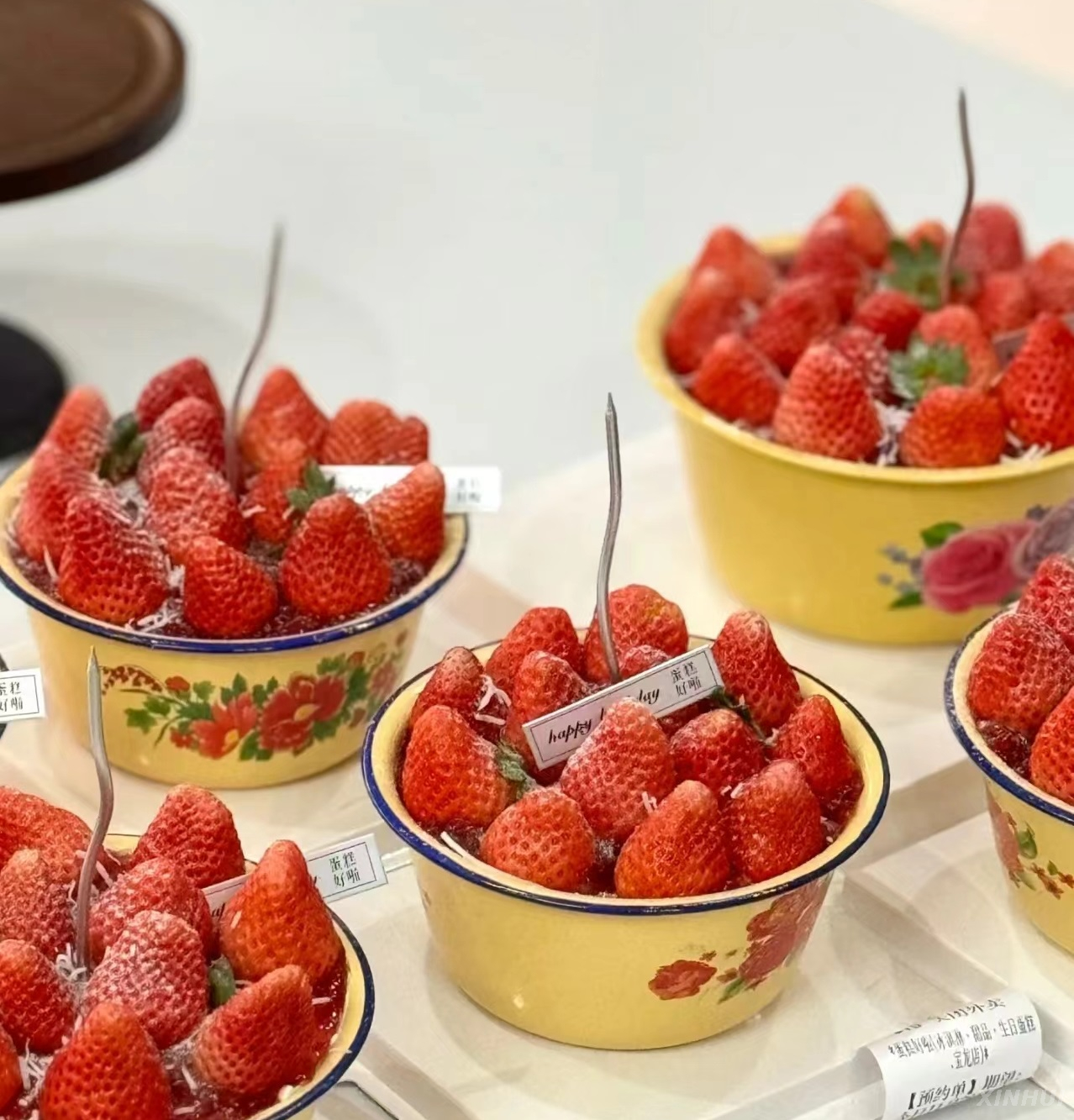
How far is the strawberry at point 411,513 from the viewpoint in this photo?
1835 millimetres

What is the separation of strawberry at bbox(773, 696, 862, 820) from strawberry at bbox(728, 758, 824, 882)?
7 cm

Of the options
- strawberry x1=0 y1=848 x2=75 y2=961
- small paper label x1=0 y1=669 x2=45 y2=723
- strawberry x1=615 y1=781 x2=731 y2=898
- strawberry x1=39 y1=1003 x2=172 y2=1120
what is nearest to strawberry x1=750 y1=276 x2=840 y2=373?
strawberry x1=615 y1=781 x2=731 y2=898

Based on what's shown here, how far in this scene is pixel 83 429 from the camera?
75.8 inches

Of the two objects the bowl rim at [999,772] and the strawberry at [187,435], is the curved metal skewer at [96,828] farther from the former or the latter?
the bowl rim at [999,772]

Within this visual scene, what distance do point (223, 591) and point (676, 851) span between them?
1.67 feet

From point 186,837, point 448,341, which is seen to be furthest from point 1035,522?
point 448,341

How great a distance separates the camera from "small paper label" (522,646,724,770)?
1.52 metres

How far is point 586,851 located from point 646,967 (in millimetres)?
98

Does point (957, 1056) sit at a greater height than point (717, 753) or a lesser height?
lesser

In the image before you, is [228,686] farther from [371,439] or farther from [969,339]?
[969,339]

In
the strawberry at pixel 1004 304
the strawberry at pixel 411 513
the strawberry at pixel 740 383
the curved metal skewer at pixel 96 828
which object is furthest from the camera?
the strawberry at pixel 1004 304

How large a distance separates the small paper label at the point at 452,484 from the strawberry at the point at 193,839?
49cm

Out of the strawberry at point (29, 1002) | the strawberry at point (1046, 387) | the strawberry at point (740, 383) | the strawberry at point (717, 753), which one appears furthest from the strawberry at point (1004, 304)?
the strawberry at point (29, 1002)

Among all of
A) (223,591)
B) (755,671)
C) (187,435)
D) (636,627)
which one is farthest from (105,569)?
(755,671)
